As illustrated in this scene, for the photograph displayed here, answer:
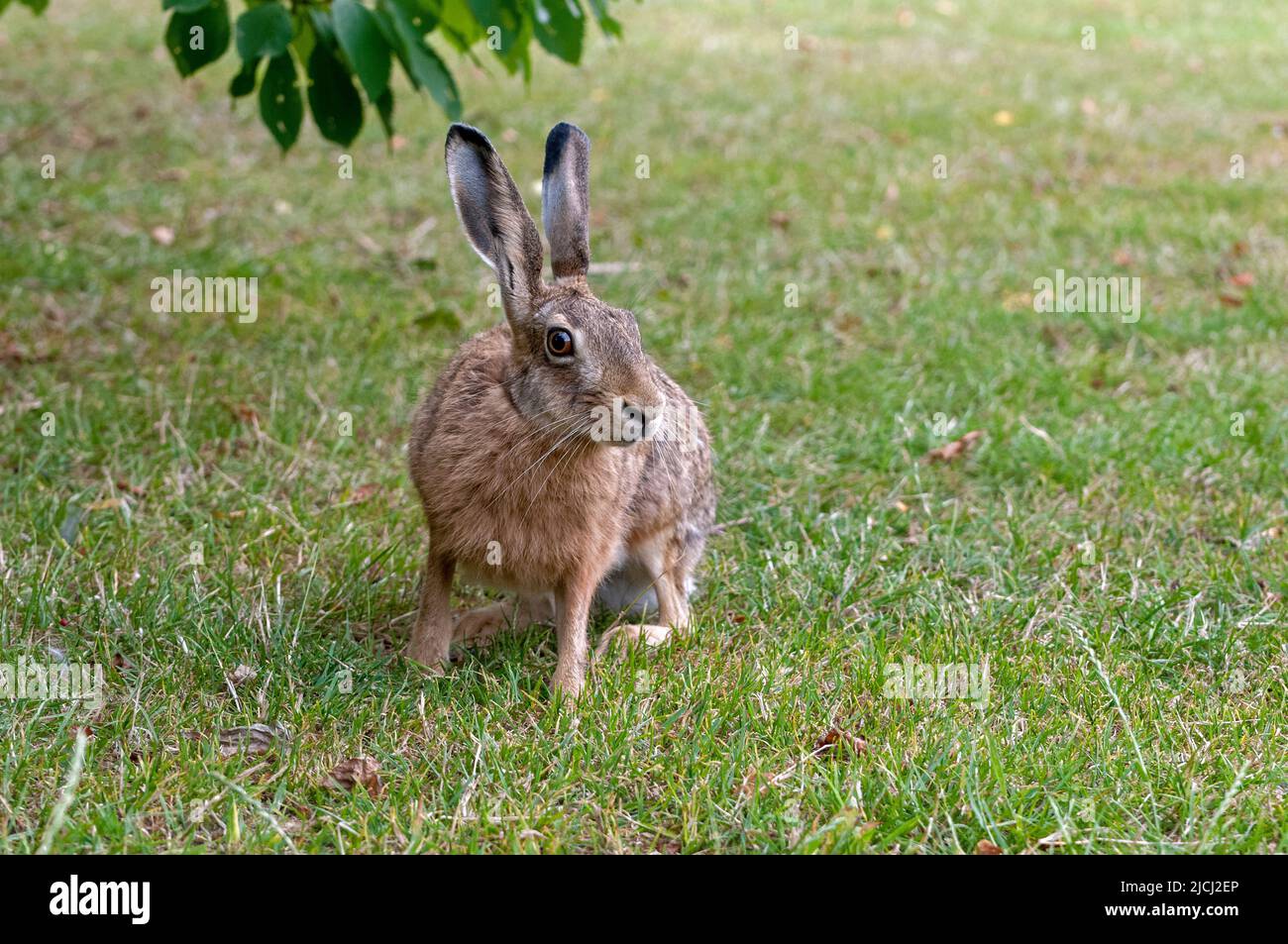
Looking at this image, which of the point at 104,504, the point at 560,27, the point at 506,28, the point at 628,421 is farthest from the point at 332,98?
the point at 628,421

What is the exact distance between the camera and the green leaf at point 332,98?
16.8 ft

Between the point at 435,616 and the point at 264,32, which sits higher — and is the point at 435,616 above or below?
below

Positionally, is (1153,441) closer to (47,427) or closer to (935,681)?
(935,681)

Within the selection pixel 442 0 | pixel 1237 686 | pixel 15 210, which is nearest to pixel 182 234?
pixel 15 210

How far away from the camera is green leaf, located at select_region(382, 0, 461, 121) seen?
15.5 feet

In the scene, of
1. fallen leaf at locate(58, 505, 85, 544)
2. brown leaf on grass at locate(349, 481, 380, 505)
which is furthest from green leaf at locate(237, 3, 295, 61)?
fallen leaf at locate(58, 505, 85, 544)

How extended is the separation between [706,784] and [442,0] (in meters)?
3.27

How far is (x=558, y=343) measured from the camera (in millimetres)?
3582

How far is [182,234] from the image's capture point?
7.50m

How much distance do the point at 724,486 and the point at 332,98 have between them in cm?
215

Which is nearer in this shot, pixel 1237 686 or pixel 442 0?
pixel 1237 686

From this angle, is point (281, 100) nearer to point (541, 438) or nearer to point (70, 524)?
point (70, 524)

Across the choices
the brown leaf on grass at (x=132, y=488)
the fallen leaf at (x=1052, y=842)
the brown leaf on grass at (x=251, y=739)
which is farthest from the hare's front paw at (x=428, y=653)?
the fallen leaf at (x=1052, y=842)

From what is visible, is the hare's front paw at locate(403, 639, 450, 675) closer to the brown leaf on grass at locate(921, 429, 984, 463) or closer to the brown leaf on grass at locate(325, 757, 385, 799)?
the brown leaf on grass at locate(325, 757, 385, 799)
